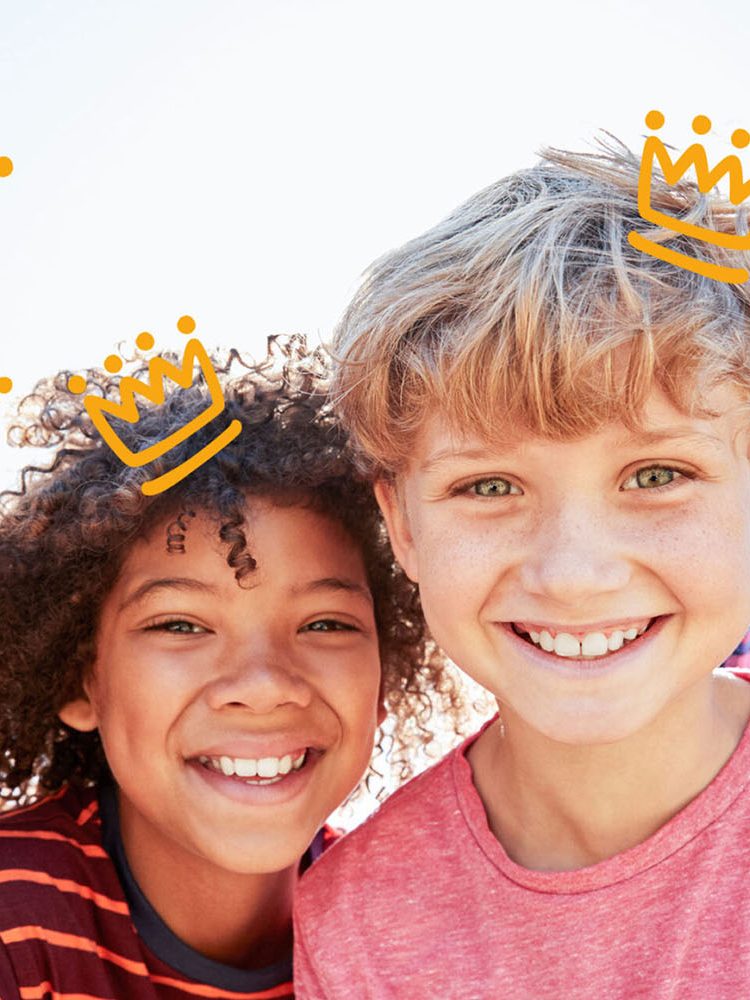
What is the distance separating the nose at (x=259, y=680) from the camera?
2256 millimetres

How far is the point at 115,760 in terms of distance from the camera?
243cm

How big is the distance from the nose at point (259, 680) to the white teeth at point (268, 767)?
0.09 m

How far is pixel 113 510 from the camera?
2.36 m

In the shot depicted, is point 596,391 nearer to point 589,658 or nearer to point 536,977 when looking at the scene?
point 589,658

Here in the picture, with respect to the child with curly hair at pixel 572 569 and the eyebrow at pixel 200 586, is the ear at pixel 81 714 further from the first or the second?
the child with curly hair at pixel 572 569

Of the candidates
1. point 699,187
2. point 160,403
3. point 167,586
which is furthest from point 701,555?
point 160,403

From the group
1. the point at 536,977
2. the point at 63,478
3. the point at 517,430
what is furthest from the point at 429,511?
the point at 63,478

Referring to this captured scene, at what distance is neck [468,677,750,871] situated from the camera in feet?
6.55

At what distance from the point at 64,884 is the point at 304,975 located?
45 centimetres

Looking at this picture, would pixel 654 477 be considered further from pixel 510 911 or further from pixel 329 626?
pixel 329 626

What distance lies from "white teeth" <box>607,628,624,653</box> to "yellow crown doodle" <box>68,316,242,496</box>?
2.60 ft

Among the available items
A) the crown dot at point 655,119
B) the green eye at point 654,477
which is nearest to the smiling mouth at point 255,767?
the green eye at point 654,477

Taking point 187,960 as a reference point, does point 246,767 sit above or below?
above

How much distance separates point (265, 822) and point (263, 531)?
1.61 feet
